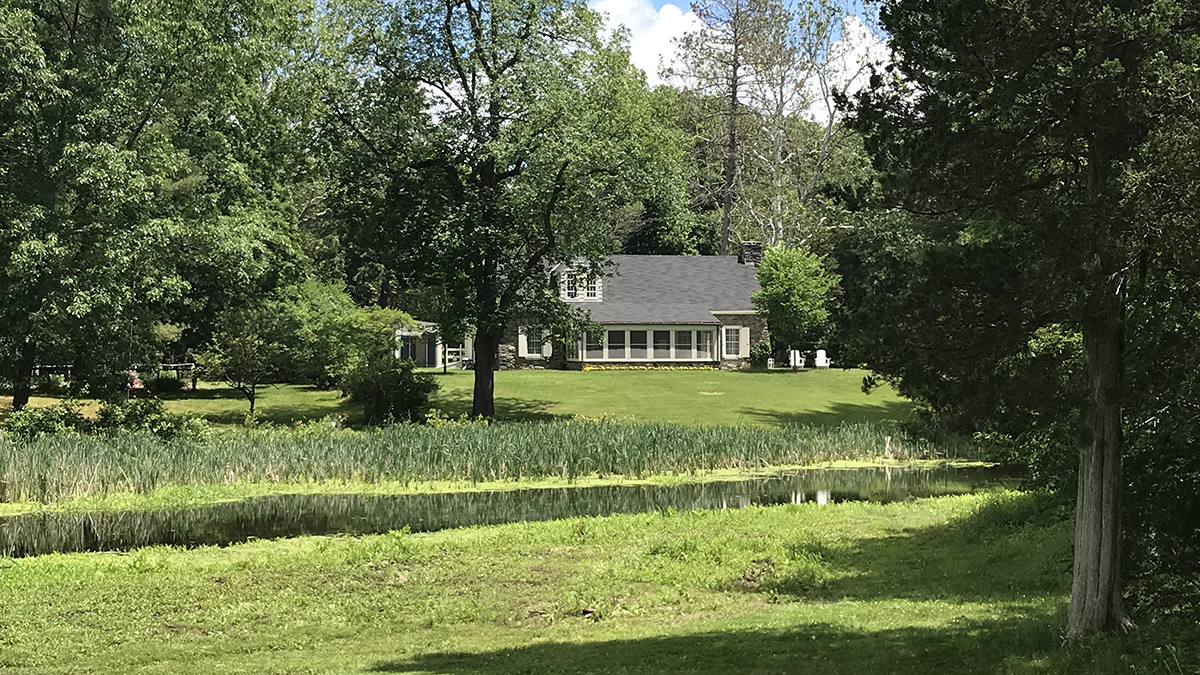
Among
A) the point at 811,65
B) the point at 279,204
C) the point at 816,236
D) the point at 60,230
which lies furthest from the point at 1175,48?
the point at 816,236

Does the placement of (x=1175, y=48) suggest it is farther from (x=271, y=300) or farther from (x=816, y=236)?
(x=816, y=236)

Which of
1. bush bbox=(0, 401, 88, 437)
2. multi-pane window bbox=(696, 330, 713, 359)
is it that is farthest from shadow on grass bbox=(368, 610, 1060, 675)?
multi-pane window bbox=(696, 330, 713, 359)

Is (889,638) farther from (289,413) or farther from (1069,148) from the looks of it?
(289,413)

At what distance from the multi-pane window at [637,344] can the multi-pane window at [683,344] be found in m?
1.67

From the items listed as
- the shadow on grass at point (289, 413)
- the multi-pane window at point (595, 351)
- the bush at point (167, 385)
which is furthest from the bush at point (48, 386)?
the multi-pane window at point (595, 351)

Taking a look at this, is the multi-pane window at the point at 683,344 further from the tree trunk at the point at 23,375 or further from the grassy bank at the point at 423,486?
the tree trunk at the point at 23,375

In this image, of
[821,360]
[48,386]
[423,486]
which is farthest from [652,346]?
[423,486]

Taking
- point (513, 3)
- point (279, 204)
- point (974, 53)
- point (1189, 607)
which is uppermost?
point (513, 3)

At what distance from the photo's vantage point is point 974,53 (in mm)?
8641

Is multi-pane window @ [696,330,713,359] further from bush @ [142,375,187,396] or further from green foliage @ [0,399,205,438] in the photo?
green foliage @ [0,399,205,438]

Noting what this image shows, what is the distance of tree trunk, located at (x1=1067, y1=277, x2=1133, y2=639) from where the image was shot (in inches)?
334

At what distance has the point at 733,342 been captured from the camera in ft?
179

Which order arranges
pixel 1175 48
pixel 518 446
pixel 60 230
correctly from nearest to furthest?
pixel 1175 48
pixel 518 446
pixel 60 230

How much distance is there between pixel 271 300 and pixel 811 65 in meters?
25.6
